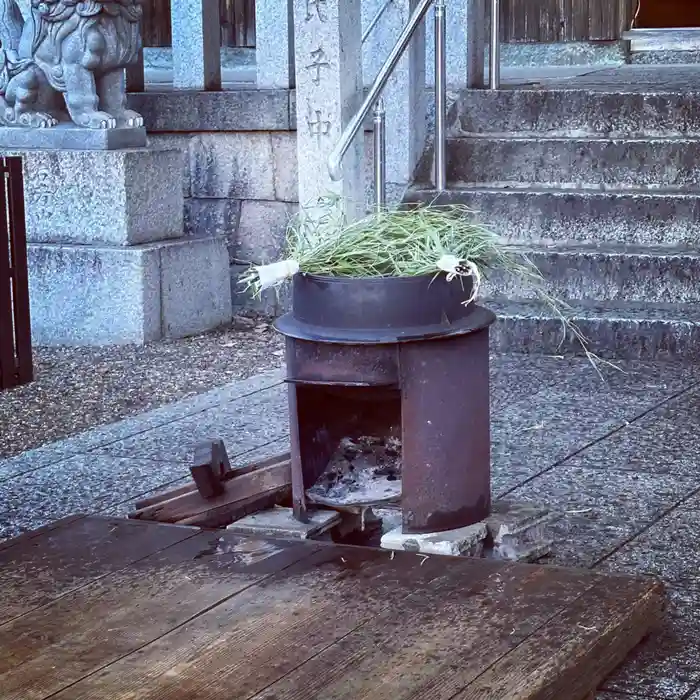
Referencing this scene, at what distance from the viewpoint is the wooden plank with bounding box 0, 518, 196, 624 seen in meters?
2.70

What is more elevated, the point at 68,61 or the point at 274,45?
the point at 274,45

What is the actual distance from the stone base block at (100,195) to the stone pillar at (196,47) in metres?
1.21

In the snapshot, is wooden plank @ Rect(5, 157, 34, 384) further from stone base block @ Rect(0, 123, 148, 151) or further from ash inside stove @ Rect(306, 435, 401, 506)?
ash inside stove @ Rect(306, 435, 401, 506)

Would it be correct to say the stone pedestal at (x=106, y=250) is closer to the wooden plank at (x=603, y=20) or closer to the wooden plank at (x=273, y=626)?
the wooden plank at (x=273, y=626)

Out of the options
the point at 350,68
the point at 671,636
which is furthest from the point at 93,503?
the point at 350,68

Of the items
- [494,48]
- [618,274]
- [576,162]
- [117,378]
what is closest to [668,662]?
[117,378]

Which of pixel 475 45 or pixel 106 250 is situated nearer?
pixel 106 250

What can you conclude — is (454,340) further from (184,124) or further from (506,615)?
(184,124)

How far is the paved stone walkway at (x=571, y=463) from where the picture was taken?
3420mm

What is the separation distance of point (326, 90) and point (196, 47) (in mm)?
1800

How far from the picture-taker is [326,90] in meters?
6.76

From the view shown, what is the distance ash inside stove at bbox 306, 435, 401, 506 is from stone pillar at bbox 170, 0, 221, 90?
505cm

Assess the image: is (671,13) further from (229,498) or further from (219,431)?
(229,498)

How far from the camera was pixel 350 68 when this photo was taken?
6793 millimetres
